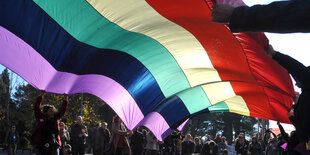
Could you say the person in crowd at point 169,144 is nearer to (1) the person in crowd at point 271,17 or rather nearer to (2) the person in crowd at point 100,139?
(2) the person in crowd at point 100,139

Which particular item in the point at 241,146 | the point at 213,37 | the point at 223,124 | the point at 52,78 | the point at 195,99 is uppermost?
the point at 223,124

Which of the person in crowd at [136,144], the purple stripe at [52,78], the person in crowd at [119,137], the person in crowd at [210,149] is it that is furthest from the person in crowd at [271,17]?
the person in crowd at [210,149]

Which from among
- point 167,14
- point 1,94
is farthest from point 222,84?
point 1,94

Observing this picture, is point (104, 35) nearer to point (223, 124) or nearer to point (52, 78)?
point (52, 78)

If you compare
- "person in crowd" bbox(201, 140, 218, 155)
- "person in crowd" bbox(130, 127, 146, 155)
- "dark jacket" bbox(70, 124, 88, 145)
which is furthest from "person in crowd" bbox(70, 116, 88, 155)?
"person in crowd" bbox(201, 140, 218, 155)

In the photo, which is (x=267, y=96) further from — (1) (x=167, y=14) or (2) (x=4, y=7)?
(2) (x=4, y=7)

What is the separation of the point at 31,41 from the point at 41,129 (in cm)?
198

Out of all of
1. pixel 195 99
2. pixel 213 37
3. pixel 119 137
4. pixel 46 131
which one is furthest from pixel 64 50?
pixel 195 99

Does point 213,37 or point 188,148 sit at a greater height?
point 213,37

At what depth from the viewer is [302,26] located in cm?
150

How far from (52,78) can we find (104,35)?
1.23 metres

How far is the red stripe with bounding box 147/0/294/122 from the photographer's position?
5004 mm

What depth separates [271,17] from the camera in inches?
62.4

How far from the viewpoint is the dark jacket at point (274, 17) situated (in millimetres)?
1493
